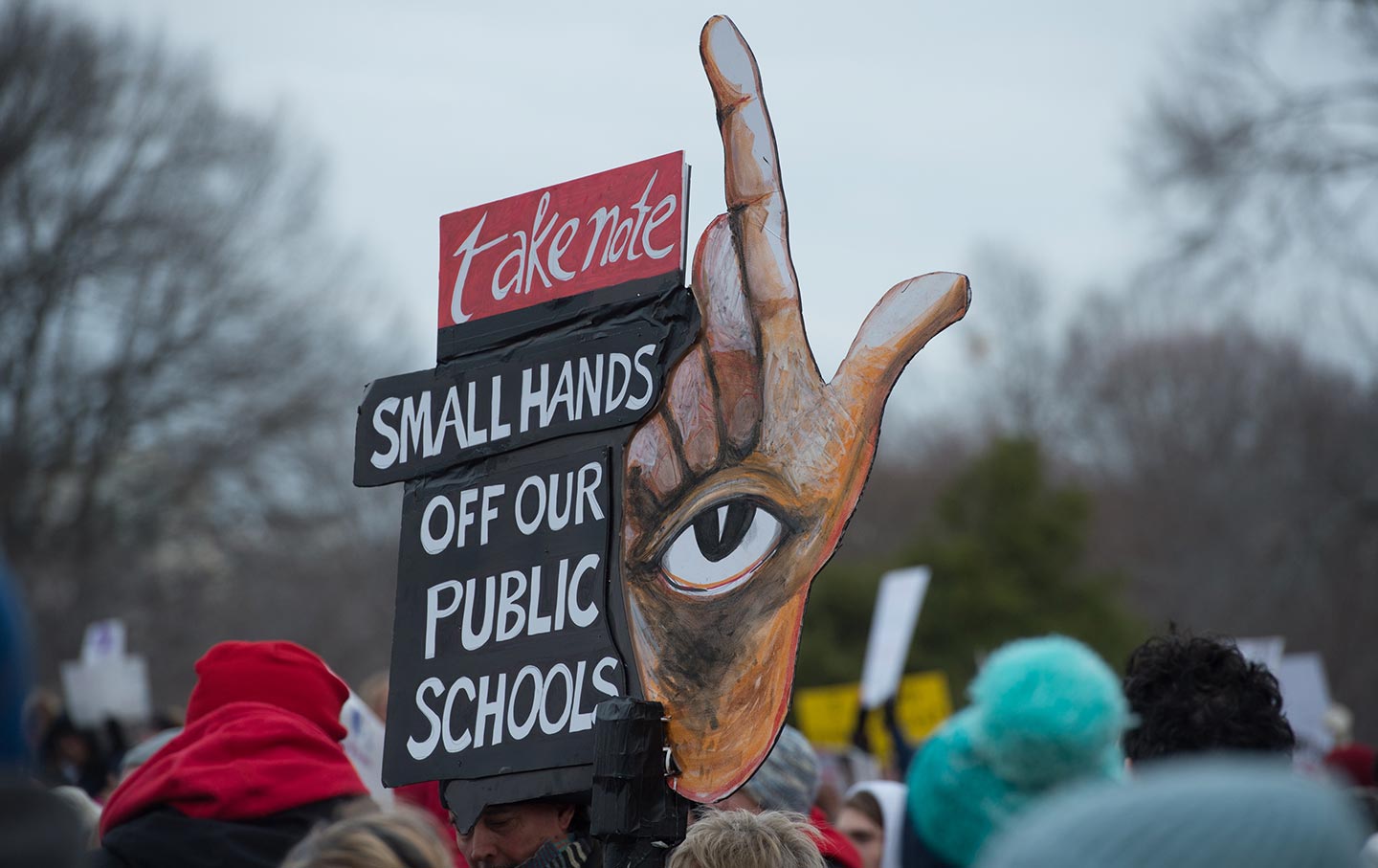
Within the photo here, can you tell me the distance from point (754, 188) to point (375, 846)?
5.34 feet

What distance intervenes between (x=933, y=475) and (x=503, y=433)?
3754 centimetres

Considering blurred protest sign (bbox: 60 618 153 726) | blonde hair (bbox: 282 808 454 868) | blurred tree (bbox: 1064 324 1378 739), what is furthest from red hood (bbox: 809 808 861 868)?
blurred tree (bbox: 1064 324 1378 739)

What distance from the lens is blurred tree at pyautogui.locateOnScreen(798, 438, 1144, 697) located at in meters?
25.2

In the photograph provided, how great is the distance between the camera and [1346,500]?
21078 millimetres

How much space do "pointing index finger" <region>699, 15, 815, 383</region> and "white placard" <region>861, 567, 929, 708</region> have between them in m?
5.77

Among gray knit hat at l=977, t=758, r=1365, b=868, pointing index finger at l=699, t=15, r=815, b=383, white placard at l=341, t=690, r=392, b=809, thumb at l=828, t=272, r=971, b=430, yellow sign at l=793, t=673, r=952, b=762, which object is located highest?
yellow sign at l=793, t=673, r=952, b=762

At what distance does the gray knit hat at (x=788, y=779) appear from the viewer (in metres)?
4.23

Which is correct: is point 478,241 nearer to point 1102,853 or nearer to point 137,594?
point 1102,853

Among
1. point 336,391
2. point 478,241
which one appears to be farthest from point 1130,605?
point 478,241

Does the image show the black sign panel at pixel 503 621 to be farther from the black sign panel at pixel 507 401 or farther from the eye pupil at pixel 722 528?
the eye pupil at pixel 722 528

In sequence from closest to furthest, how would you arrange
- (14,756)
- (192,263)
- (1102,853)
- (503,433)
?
(1102,853) → (14,756) → (503,433) → (192,263)

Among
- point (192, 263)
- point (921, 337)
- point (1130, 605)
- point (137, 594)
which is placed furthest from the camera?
point (1130, 605)

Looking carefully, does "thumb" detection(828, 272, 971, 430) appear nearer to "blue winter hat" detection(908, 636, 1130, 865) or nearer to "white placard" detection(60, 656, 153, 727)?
"blue winter hat" detection(908, 636, 1130, 865)

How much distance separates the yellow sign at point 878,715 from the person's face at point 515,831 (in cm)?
738
